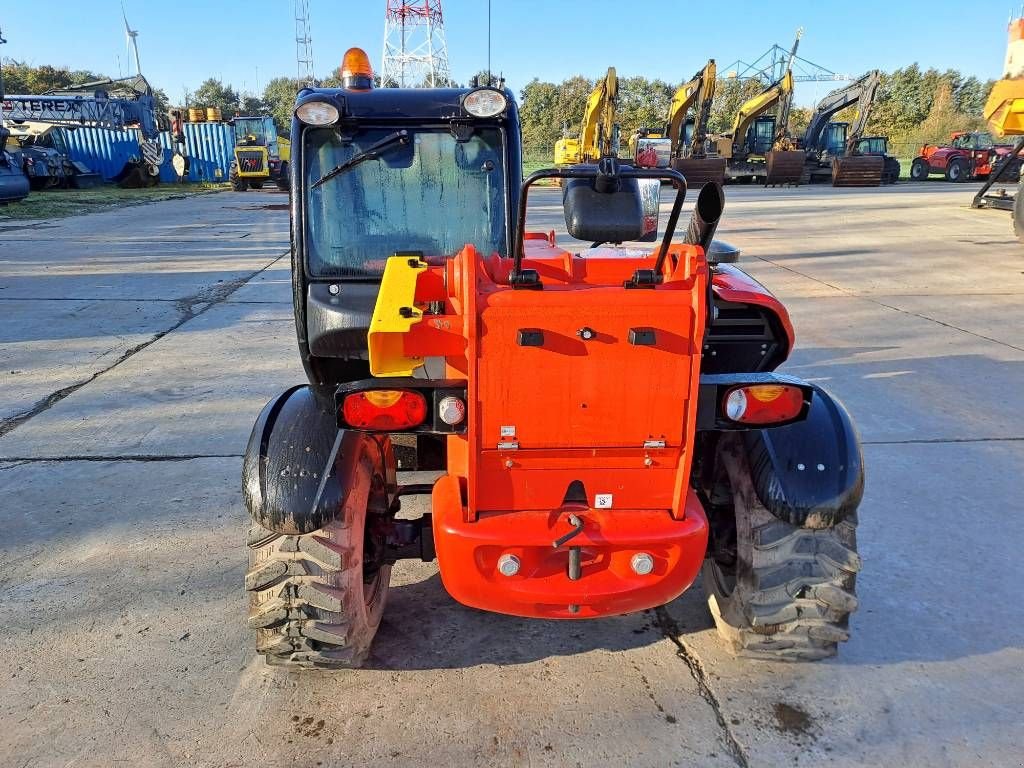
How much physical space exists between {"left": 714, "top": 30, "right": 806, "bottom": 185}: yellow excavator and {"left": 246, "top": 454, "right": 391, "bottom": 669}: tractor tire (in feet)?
90.8

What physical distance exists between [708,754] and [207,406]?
402cm

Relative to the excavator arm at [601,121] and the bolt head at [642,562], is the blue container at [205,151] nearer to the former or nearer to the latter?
the excavator arm at [601,121]

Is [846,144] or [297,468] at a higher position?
[846,144]

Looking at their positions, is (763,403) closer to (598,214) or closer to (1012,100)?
(598,214)

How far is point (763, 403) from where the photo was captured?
82.4 inches

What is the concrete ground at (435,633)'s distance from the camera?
224 centimetres

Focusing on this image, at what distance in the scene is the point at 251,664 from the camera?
8.41ft

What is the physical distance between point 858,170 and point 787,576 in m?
27.9

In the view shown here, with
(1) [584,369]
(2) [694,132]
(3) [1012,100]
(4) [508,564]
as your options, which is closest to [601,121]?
(2) [694,132]

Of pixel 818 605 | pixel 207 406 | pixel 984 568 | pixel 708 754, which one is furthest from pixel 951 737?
pixel 207 406

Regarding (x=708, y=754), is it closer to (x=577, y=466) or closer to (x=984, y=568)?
(x=577, y=466)

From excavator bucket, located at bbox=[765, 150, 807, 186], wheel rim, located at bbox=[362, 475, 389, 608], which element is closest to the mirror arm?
wheel rim, located at bbox=[362, 475, 389, 608]

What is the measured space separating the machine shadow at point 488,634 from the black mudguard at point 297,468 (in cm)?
70

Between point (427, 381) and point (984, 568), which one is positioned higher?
point (427, 381)
